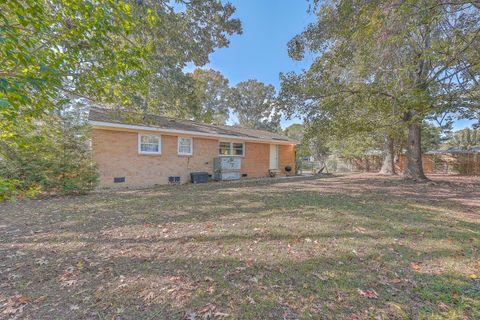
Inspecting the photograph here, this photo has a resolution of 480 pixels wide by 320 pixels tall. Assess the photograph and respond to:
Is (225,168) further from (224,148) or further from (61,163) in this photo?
(61,163)

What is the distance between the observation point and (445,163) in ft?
66.7

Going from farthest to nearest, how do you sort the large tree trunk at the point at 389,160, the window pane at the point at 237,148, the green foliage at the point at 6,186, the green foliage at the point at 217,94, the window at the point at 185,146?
the green foliage at the point at 217,94, the large tree trunk at the point at 389,160, the window pane at the point at 237,148, the window at the point at 185,146, the green foliage at the point at 6,186

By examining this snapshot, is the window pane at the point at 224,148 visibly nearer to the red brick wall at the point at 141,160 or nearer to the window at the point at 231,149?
the window at the point at 231,149

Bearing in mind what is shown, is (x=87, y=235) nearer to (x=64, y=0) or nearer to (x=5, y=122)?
(x=5, y=122)

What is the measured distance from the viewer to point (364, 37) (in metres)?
6.90

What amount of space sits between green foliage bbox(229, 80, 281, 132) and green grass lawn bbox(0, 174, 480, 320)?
3166 centimetres

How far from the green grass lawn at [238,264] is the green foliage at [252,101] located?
31.7 meters

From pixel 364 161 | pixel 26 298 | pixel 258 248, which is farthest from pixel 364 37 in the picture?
pixel 364 161

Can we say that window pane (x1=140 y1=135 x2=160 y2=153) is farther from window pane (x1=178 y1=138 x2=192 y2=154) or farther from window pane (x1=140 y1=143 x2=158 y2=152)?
window pane (x1=178 y1=138 x2=192 y2=154)

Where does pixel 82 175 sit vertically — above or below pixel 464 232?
above

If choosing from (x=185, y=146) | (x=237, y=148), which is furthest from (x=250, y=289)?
(x=237, y=148)

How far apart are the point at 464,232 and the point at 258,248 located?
14.0 ft

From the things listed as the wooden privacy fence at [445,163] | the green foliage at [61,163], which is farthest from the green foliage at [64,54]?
the wooden privacy fence at [445,163]

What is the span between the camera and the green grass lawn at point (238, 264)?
229cm
